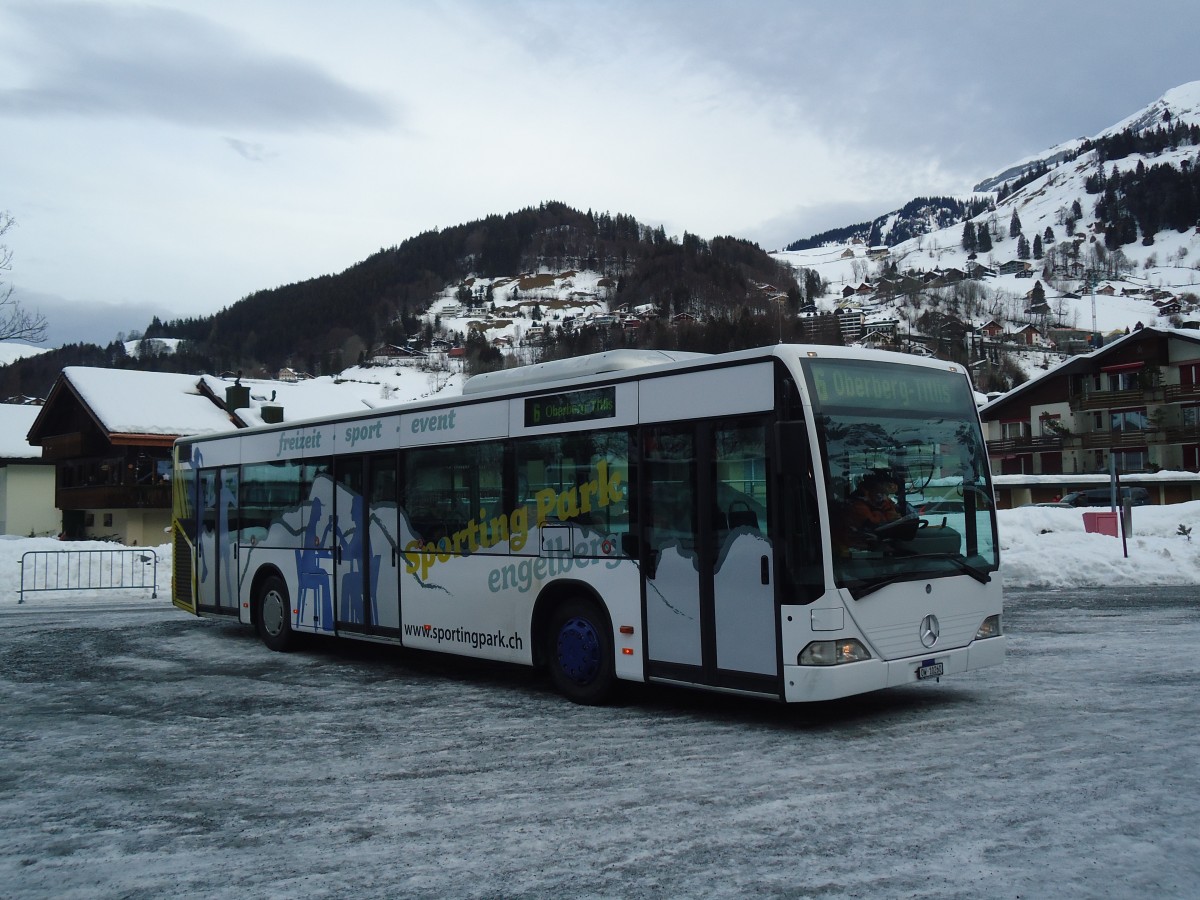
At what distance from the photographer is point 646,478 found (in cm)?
866

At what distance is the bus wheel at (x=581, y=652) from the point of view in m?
9.09

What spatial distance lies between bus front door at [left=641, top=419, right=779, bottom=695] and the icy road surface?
0.57 metres

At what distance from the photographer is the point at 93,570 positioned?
26.5 meters

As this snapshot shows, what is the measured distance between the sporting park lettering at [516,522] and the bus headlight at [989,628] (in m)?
3.18

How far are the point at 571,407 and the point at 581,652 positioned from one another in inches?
87.5

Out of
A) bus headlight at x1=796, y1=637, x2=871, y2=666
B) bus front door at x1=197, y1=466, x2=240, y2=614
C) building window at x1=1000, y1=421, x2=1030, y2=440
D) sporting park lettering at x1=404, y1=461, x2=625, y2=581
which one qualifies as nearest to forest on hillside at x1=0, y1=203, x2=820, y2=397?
building window at x1=1000, y1=421, x2=1030, y2=440

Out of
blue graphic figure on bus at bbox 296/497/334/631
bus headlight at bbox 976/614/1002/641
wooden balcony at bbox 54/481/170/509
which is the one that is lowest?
bus headlight at bbox 976/614/1002/641

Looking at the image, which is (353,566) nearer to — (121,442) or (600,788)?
(600,788)

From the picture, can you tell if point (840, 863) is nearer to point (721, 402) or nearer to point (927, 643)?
point (927, 643)

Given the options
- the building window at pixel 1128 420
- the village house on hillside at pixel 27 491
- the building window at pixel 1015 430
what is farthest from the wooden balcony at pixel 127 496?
the building window at pixel 1128 420

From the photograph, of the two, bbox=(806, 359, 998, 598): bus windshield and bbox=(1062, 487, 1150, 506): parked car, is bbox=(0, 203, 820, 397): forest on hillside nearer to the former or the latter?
bbox=(1062, 487, 1150, 506): parked car

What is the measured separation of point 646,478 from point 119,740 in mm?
4785

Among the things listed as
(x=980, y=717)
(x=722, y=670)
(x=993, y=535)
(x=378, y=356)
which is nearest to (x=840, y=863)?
(x=722, y=670)

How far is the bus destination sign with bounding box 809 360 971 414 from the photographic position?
26.0ft
